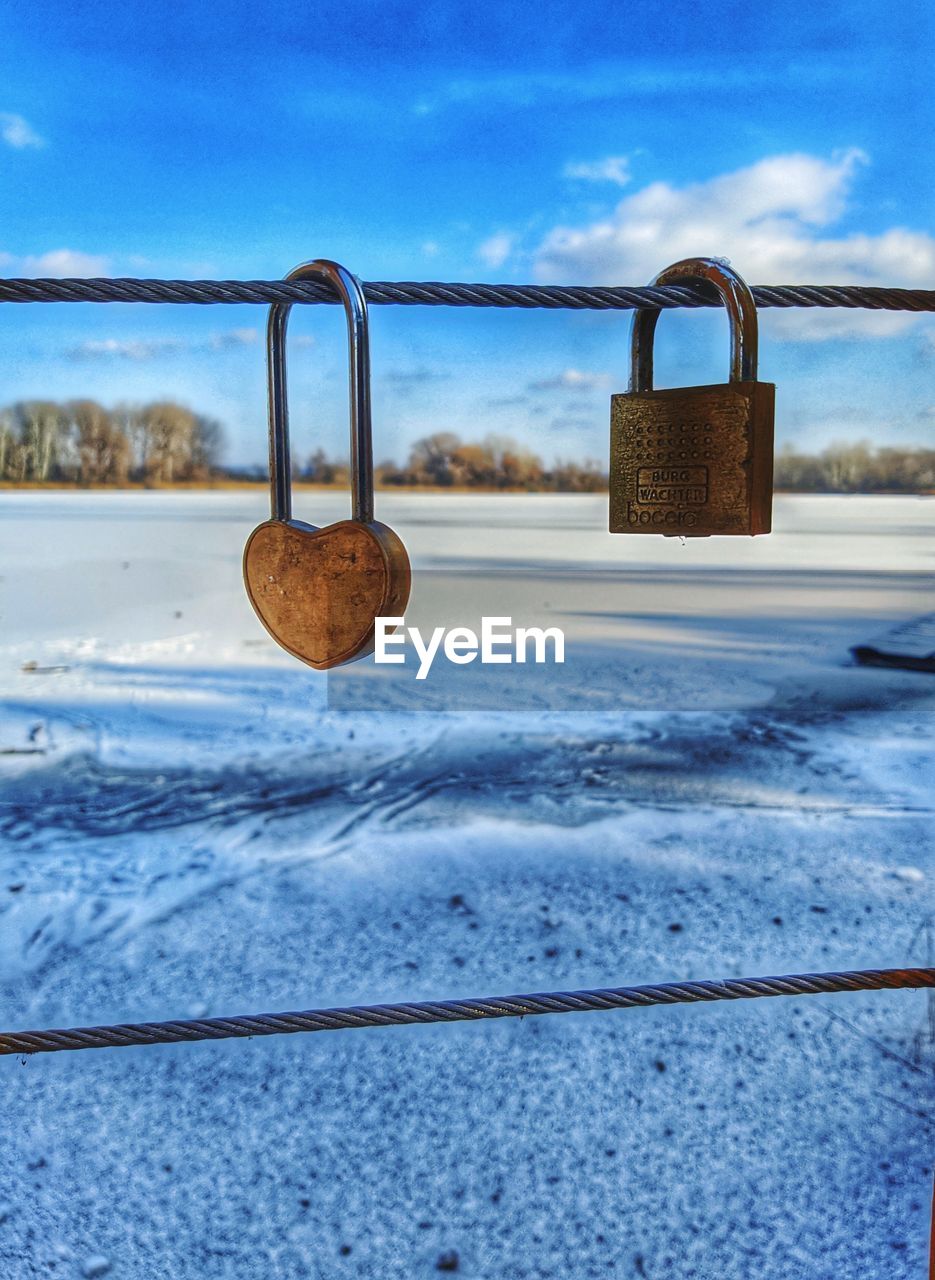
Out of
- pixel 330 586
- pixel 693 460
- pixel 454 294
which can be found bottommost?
pixel 330 586

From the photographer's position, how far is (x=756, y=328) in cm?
80

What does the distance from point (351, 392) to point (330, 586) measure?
15 cm

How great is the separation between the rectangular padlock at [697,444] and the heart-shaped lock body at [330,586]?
30 centimetres

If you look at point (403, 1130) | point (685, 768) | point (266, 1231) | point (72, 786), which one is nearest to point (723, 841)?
point (685, 768)

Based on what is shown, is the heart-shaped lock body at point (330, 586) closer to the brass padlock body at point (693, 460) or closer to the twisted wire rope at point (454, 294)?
the twisted wire rope at point (454, 294)

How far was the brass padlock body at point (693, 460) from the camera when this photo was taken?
32.5 inches

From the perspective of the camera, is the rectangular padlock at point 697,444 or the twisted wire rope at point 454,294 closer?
the twisted wire rope at point 454,294

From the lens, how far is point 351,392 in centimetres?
72

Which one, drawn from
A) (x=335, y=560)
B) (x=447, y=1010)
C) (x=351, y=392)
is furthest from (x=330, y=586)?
(x=447, y=1010)

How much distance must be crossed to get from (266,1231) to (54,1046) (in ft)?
5.12

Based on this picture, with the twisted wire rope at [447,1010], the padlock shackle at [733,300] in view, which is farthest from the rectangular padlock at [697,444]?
the twisted wire rope at [447,1010]

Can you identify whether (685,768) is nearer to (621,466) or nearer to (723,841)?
(723,841)

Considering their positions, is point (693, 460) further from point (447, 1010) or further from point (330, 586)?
point (447, 1010)

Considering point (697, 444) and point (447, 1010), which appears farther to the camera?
point (697, 444)
